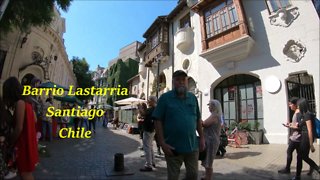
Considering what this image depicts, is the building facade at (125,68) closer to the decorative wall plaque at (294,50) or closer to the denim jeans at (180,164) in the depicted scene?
the decorative wall plaque at (294,50)

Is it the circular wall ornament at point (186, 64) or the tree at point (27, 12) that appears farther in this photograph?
the circular wall ornament at point (186, 64)

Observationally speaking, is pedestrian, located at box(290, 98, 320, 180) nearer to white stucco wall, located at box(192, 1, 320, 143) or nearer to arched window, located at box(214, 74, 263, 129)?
white stucco wall, located at box(192, 1, 320, 143)

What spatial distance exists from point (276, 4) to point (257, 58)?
2.56 meters

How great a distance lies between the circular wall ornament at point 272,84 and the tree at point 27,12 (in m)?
9.05

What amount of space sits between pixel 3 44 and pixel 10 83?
13669 mm

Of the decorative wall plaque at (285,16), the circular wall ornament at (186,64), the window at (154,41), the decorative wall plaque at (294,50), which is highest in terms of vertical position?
the window at (154,41)

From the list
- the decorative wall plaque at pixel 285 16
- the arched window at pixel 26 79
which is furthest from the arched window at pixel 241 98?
the arched window at pixel 26 79

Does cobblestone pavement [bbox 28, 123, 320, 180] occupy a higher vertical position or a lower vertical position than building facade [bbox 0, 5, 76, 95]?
lower

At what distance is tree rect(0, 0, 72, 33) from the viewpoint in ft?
28.3

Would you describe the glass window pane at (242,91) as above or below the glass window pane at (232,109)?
above

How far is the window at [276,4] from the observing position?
11398 millimetres

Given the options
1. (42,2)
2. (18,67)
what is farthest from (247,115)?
(18,67)

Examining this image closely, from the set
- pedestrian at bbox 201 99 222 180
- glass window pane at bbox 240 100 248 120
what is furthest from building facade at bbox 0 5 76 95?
pedestrian at bbox 201 99 222 180

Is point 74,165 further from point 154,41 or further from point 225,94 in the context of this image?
point 154,41
